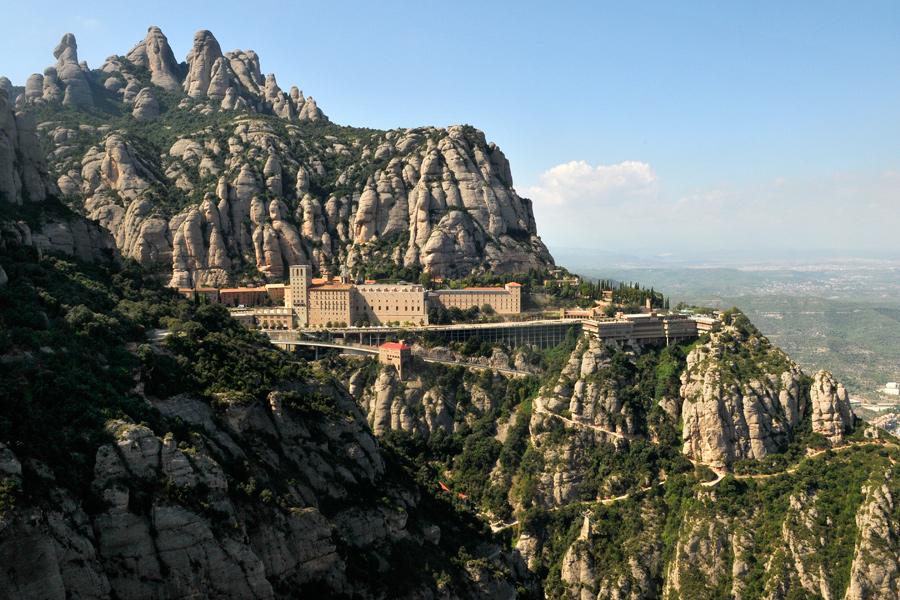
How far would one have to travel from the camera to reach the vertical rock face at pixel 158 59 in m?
185

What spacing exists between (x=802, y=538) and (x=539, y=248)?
84.4 meters

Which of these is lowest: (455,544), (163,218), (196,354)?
(455,544)

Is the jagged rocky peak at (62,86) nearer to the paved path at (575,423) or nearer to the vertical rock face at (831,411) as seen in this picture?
the paved path at (575,423)

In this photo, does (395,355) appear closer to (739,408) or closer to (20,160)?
(739,408)

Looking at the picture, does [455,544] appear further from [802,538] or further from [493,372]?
[493,372]

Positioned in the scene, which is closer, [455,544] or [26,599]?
[26,599]

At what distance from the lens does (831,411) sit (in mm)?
71000

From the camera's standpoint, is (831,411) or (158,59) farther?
(158,59)

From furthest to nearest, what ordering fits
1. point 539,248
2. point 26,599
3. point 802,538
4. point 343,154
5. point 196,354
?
point 343,154 → point 539,248 → point 802,538 → point 196,354 → point 26,599

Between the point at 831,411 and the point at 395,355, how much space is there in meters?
52.4


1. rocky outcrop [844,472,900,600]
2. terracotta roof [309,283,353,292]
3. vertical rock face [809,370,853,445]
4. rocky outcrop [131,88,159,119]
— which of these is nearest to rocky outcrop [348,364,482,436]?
terracotta roof [309,283,353,292]

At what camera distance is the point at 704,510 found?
217 feet

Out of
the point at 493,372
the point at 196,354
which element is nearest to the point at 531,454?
the point at 493,372

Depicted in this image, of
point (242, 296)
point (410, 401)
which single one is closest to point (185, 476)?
point (410, 401)
